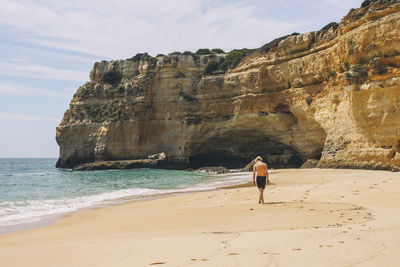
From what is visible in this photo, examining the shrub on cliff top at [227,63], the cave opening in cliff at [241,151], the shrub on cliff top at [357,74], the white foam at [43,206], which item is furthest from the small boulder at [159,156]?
the white foam at [43,206]

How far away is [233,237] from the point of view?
5.17 metres

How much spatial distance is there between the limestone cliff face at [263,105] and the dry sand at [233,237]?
530 inches

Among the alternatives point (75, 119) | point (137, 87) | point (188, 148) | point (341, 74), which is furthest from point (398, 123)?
point (75, 119)

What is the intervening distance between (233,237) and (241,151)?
33.4 metres

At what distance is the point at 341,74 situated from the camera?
24891 millimetres

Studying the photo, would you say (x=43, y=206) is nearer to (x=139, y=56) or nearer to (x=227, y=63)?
(x=227, y=63)

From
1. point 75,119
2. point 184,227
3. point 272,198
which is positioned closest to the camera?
point 184,227

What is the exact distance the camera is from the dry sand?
3947 mm

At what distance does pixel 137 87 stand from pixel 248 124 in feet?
46.1

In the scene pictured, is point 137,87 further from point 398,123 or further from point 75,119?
point 398,123

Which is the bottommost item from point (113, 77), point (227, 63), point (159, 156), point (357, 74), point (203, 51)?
point (159, 156)

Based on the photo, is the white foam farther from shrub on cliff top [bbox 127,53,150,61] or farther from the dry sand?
shrub on cliff top [bbox 127,53,150,61]

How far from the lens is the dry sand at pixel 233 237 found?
3.95 m

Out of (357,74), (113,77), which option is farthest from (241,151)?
(113,77)
